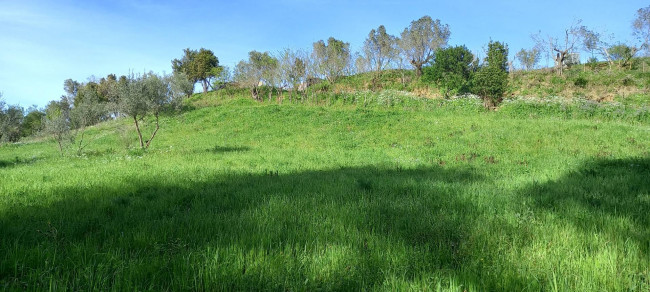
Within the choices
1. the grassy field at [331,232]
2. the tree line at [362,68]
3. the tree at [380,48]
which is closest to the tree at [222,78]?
the tree line at [362,68]

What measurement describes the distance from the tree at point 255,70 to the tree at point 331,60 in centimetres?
795

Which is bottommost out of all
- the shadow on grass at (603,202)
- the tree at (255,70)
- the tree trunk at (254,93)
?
the shadow on grass at (603,202)

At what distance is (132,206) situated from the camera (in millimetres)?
5543

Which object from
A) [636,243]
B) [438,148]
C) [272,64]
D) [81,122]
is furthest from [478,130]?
[272,64]

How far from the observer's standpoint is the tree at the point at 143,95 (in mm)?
18078

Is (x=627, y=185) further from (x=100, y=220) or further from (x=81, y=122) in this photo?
(x=81, y=122)

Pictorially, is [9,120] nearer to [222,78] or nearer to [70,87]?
[222,78]

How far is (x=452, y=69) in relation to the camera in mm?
41906

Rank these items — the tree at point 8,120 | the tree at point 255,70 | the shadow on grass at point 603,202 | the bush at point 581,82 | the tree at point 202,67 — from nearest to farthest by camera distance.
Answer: the shadow on grass at point 603,202 → the tree at point 8,120 → the bush at point 581,82 → the tree at point 255,70 → the tree at point 202,67

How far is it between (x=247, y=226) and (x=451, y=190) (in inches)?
174

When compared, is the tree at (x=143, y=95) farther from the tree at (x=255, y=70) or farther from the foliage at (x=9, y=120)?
the tree at (x=255, y=70)

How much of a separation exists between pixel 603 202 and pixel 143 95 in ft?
70.3

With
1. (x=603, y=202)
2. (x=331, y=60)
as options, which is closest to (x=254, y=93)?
(x=331, y=60)

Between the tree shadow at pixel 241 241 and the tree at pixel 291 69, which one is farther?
the tree at pixel 291 69
